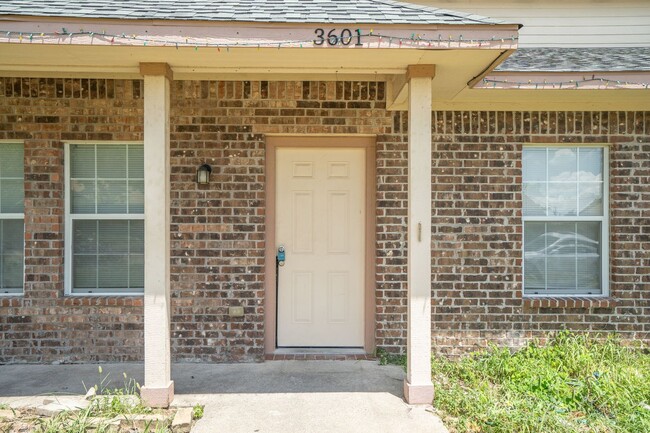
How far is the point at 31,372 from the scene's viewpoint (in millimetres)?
4672

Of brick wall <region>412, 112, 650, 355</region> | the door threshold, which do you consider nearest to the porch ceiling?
brick wall <region>412, 112, 650, 355</region>

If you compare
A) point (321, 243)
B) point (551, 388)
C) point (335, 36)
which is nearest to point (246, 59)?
point (335, 36)

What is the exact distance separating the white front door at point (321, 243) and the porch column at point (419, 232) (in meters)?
1.34

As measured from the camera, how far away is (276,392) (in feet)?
13.8

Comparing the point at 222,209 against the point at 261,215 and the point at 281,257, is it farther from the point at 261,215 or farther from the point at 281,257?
the point at 281,257

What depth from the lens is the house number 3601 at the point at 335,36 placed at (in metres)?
3.40

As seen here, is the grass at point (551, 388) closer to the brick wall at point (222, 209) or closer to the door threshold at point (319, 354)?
the door threshold at point (319, 354)

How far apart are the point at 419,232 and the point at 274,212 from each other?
5.90ft

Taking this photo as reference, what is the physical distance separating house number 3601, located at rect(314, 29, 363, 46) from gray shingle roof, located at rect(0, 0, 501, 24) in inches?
2.8

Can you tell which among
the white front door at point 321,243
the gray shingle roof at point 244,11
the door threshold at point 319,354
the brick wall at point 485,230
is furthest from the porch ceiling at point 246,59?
the door threshold at point 319,354

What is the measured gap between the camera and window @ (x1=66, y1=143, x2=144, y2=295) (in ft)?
16.6

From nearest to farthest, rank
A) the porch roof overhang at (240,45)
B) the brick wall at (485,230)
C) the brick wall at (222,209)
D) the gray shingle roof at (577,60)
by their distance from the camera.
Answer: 1. the porch roof overhang at (240,45)
2. the gray shingle roof at (577,60)
3. the brick wall at (222,209)
4. the brick wall at (485,230)

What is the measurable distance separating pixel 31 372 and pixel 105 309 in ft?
2.76

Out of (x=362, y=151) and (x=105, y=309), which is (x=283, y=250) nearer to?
(x=362, y=151)
